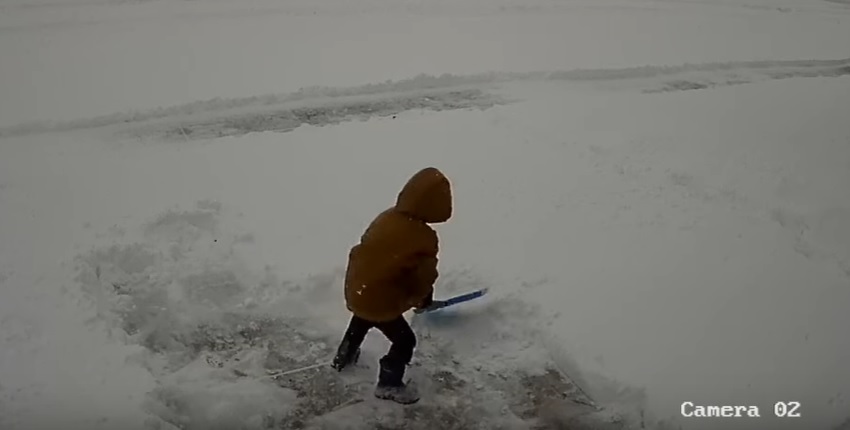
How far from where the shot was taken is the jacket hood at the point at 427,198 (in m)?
4.29

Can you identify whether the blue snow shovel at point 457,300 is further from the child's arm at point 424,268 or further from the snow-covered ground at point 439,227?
the child's arm at point 424,268

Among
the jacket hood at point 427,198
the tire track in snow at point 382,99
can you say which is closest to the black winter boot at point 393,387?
the jacket hood at point 427,198

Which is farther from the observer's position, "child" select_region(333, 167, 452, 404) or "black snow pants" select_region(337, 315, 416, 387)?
"black snow pants" select_region(337, 315, 416, 387)

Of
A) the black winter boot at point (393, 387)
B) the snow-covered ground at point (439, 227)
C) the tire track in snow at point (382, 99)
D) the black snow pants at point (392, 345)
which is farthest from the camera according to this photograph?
the tire track in snow at point (382, 99)

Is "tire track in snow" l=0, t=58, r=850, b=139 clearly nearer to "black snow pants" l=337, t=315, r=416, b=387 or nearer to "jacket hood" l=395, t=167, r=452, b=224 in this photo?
"black snow pants" l=337, t=315, r=416, b=387

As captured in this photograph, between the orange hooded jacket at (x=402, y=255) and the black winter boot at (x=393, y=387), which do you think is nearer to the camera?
the orange hooded jacket at (x=402, y=255)

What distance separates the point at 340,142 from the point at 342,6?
16.9ft

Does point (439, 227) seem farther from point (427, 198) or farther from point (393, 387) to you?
point (427, 198)

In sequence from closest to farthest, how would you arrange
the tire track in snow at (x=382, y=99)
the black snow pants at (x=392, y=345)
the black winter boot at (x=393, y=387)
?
the black snow pants at (x=392, y=345) → the black winter boot at (x=393, y=387) → the tire track in snow at (x=382, y=99)

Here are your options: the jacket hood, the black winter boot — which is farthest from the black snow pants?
the jacket hood

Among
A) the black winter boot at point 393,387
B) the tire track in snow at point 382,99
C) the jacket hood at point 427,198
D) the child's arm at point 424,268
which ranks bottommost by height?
the black winter boot at point 393,387

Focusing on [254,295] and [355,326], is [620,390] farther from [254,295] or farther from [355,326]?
[254,295]

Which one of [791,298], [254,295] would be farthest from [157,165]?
[791,298]

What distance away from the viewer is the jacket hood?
169 inches
